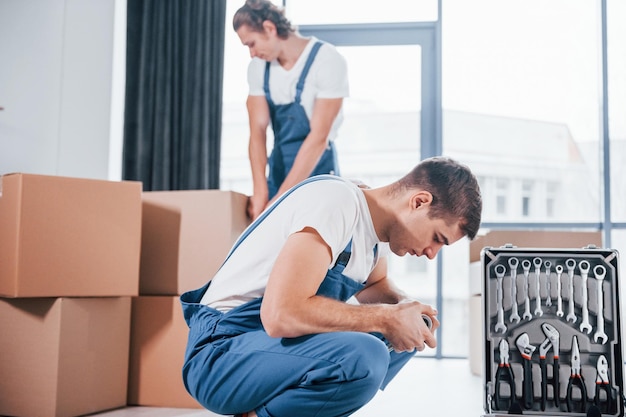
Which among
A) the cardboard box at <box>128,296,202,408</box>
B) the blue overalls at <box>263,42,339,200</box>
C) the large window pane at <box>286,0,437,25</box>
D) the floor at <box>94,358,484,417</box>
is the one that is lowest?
the floor at <box>94,358,484,417</box>

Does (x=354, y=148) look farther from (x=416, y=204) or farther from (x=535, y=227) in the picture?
(x=416, y=204)

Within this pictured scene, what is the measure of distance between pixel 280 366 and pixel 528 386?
83cm

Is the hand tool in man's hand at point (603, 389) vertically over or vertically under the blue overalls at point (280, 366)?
under

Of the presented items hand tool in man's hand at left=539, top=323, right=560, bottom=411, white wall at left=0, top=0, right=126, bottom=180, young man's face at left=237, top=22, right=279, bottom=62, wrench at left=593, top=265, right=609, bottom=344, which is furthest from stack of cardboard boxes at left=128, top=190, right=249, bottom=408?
wrench at left=593, top=265, right=609, bottom=344

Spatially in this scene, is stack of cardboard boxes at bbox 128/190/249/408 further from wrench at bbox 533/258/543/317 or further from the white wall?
wrench at bbox 533/258/543/317

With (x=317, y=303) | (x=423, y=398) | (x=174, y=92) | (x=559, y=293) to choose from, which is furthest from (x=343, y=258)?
(x=174, y=92)

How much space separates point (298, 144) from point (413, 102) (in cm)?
168

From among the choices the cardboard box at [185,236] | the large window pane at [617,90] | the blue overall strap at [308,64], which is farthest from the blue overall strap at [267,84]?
the large window pane at [617,90]

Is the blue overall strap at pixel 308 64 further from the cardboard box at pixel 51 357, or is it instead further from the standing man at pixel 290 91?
the cardboard box at pixel 51 357

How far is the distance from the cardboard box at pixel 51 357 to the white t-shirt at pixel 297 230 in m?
0.75

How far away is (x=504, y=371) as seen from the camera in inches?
75.0

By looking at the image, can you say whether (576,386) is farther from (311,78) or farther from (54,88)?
(54,88)

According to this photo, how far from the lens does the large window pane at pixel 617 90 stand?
13.6 feet

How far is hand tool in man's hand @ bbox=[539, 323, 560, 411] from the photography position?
73.9 inches
